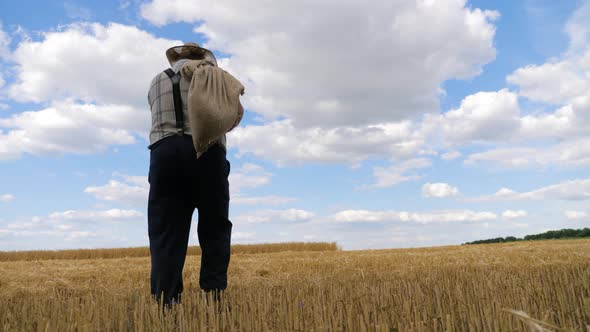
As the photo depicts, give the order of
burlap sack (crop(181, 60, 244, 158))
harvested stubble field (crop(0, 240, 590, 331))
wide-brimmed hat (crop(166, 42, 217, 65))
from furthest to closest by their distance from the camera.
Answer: wide-brimmed hat (crop(166, 42, 217, 65)) → burlap sack (crop(181, 60, 244, 158)) → harvested stubble field (crop(0, 240, 590, 331))

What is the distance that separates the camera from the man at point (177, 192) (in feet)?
10.5

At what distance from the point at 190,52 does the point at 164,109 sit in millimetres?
586

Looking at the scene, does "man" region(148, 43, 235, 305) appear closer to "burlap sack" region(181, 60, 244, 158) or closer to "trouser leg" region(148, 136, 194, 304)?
"trouser leg" region(148, 136, 194, 304)

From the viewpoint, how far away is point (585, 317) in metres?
2.68

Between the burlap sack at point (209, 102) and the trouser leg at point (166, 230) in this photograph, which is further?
the trouser leg at point (166, 230)

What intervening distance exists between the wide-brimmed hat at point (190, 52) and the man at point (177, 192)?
0.48 ft

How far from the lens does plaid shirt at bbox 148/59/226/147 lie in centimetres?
325

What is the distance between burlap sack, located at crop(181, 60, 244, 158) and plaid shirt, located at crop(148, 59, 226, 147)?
0.13 meters

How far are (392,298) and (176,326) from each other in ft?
4.42

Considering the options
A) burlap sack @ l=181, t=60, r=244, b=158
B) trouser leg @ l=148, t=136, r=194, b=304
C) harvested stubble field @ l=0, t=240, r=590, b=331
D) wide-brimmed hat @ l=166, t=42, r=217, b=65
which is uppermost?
wide-brimmed hat @ l=166, t=42, r=217, b=65

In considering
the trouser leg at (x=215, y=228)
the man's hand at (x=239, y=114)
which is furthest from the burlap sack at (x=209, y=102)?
the trouser leg at (x=215, y=228)

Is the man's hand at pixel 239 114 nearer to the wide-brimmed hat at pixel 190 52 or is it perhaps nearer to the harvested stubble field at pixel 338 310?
the wide-brimmed hat at pixel 190 52

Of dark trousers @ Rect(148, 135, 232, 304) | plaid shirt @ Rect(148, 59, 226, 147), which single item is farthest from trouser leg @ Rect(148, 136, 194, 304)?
plaid shirt @ Rect(148, 59, 226, 147)

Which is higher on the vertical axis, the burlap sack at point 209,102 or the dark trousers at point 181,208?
the burlap sack at point 209,102
